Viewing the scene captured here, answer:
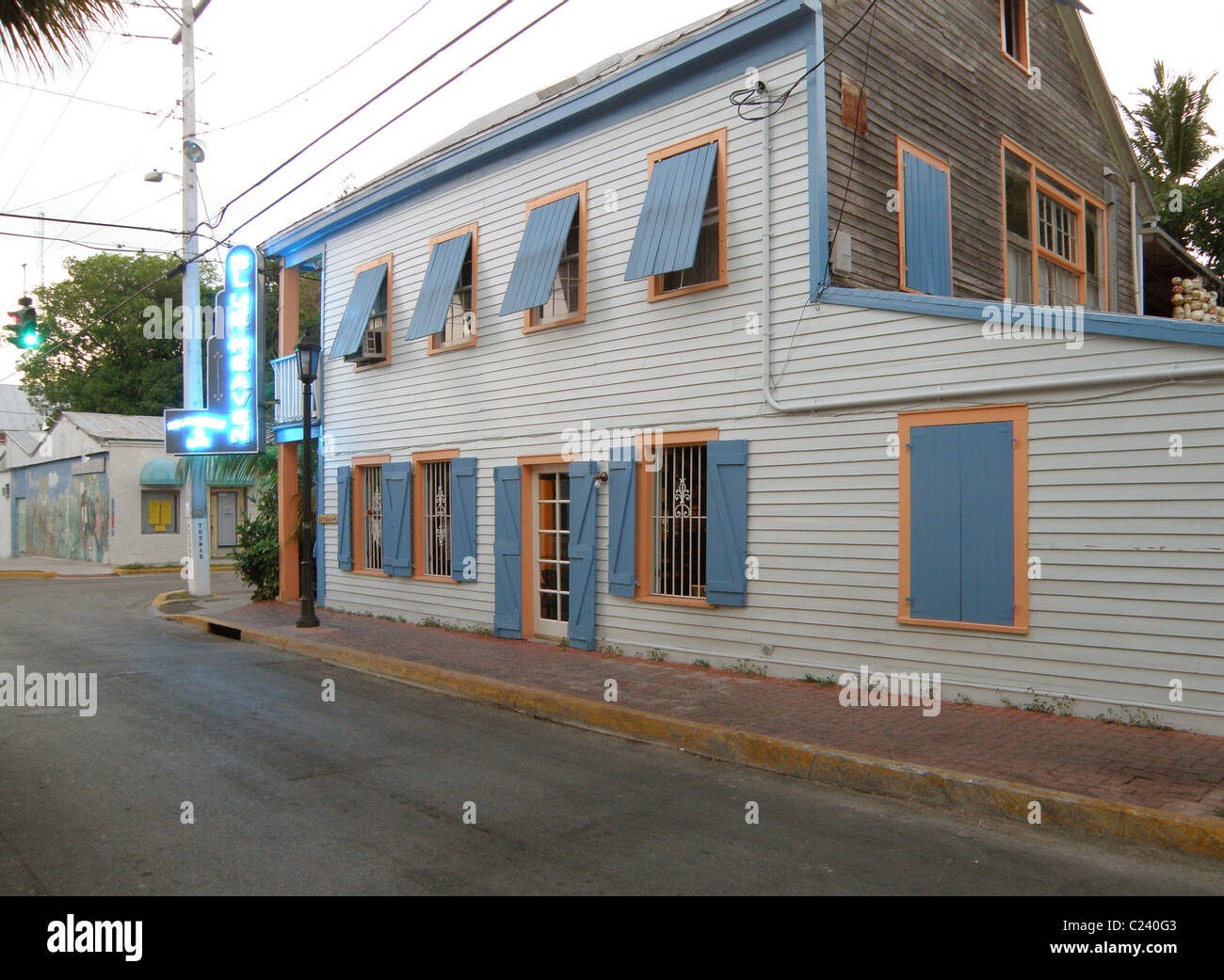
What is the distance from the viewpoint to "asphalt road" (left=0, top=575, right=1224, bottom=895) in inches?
179

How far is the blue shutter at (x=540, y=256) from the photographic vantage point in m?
11.1

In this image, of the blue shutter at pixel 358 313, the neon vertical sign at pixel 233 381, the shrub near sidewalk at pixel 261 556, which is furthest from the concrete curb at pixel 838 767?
the neon vertical sign at pixel 233 381

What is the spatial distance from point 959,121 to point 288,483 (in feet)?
40.8

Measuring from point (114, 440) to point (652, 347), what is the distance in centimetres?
2294

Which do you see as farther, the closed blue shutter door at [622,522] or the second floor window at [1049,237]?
the second floor window at [1049,237]

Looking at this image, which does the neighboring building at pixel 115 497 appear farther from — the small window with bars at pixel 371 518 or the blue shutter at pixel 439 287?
the blue shutter at pixel 439 287

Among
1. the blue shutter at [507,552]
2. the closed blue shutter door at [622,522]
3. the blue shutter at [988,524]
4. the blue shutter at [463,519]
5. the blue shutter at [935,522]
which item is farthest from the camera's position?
the blue shutter at [463,519]

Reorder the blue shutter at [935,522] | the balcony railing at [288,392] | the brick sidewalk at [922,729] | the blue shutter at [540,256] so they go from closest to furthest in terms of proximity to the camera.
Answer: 1. the brick sidewalk at [922,729]
2. the blue shutter at [935,522]
3. the blue shutter at [540,256]
4. the balcony railing at [288,392]

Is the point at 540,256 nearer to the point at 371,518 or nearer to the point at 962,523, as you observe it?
the point at 371,518

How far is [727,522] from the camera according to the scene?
953 cm

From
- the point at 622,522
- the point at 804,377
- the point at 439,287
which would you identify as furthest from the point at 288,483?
the point at 804,377

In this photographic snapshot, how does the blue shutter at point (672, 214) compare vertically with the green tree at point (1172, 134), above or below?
below

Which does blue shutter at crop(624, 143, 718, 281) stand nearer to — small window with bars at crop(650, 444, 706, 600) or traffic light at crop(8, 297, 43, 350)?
small window with bars at crop(650, 444, 706, 600)

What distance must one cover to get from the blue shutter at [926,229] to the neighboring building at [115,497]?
76.4ft
